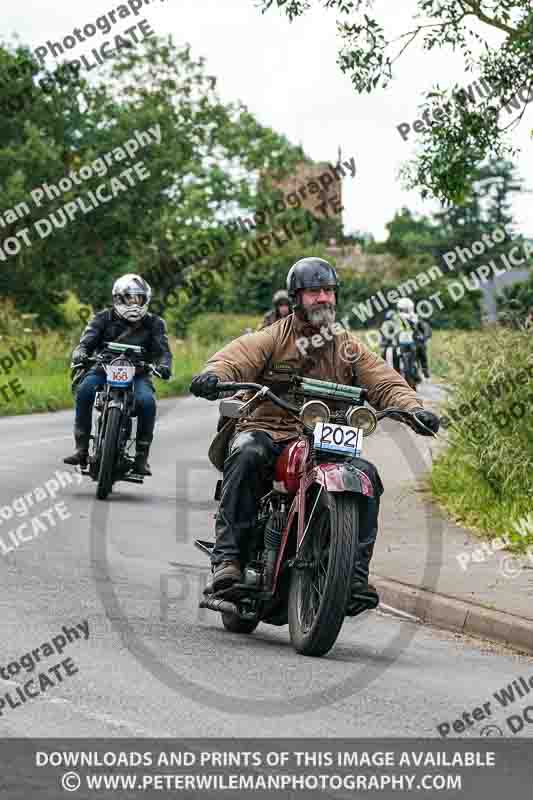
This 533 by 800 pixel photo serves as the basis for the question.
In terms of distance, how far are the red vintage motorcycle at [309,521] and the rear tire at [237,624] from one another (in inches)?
9.3

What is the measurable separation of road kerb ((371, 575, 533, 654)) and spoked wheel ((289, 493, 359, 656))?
4.88 feet

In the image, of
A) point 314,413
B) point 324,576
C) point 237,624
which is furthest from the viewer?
point 237,624

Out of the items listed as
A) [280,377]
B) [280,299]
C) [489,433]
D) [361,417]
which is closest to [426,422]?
[361,417]

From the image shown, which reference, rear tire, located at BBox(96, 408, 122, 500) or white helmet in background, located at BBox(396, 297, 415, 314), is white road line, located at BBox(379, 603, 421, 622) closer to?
rear tire, located at BBox(96, 408, 122, 500)

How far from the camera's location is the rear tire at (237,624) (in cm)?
864

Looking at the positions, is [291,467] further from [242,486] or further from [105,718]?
[105,718]

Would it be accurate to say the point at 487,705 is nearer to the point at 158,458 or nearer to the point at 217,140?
the point at 158,458

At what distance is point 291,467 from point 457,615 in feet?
6.59

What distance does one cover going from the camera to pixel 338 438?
774 centimetres

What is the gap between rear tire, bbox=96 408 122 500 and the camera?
14578 millimetres

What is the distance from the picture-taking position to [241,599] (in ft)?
26.8

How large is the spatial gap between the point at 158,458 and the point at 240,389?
475 inches
